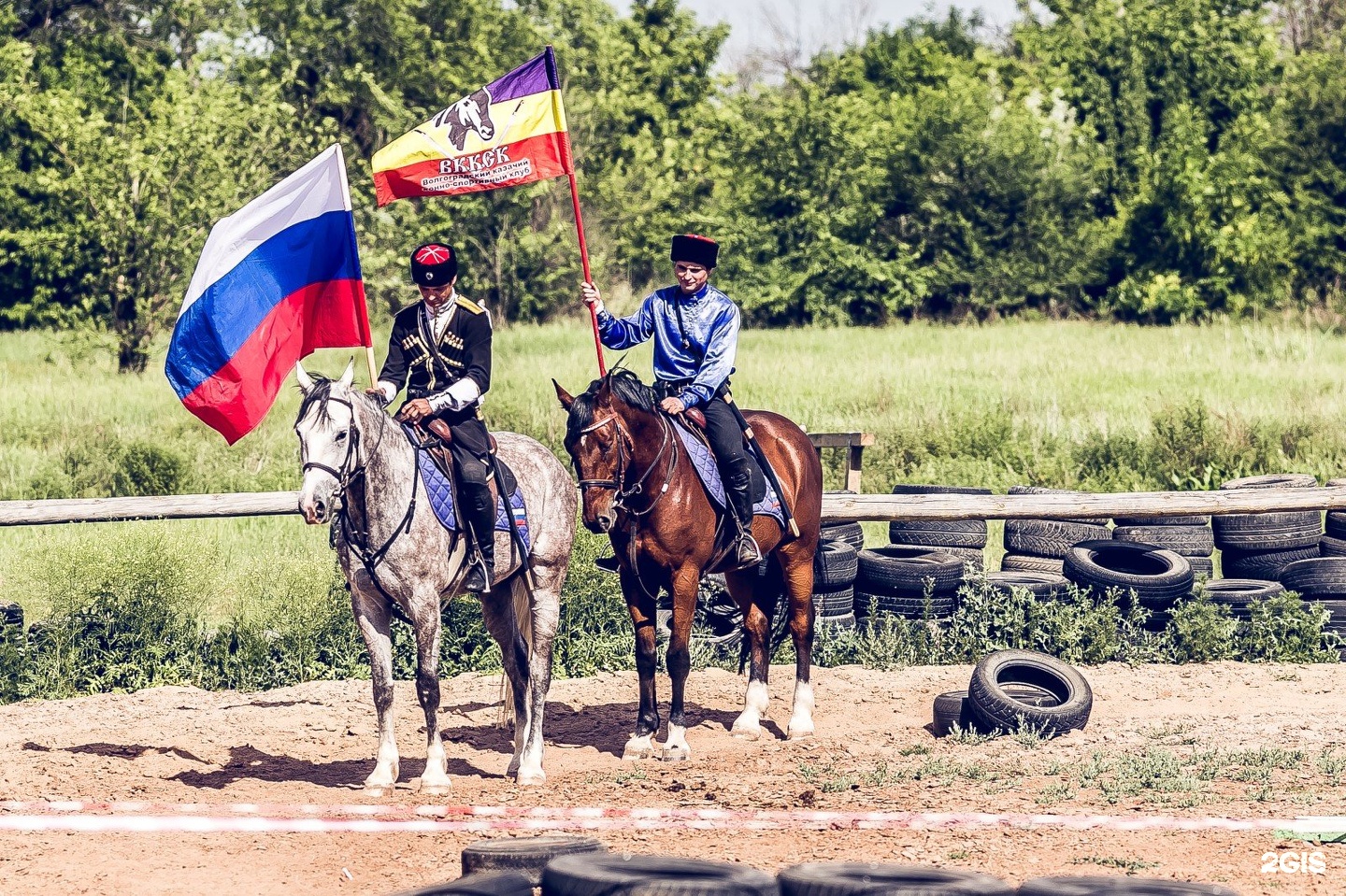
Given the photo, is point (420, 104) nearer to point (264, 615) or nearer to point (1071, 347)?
point (1071, 347)

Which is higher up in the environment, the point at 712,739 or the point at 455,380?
the point at 455,380

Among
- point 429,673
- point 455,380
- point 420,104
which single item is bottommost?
point 429,673

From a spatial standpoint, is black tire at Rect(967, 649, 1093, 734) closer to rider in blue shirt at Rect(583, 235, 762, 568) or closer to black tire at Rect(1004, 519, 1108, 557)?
rider in blue shirt at Rect(583, 235, 762, 568)

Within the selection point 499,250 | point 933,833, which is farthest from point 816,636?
point 499,250

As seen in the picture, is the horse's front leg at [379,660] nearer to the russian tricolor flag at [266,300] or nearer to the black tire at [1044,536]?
the russian tricolor flag at [266,300]

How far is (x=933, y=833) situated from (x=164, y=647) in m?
6.68

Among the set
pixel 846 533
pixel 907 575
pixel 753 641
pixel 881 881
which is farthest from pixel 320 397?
pixel 846 533

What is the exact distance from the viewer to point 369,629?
925 cm

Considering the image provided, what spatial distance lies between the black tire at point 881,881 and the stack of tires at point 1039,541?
7643 mm

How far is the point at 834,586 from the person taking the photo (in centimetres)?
1300

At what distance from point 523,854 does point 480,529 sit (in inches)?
111

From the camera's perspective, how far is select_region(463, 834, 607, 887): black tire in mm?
6922

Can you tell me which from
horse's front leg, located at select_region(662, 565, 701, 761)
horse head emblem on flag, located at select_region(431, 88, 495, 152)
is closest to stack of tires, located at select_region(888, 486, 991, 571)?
horse's front leg, located at select_region(662, 565, 701, 761)

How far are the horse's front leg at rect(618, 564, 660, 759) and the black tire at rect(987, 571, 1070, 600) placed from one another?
3.83m
